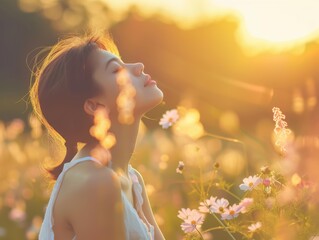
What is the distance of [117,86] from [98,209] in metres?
0.55

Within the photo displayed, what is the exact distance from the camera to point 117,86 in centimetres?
285

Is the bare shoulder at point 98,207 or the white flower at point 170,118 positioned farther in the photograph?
the white flower at point 170,118

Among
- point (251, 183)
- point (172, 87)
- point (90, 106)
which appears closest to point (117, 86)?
point (90, 106)

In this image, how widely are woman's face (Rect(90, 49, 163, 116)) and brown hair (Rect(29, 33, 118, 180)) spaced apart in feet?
0.11

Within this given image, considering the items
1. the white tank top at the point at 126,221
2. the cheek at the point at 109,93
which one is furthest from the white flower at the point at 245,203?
the cheek at the point at 109,93

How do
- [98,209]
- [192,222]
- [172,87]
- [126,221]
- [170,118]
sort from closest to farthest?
[98,209], [126,221], [192,222], [170,118], [172,87]

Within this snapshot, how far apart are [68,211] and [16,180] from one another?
11.9 feet

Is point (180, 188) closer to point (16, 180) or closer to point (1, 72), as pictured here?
point (16, 180)

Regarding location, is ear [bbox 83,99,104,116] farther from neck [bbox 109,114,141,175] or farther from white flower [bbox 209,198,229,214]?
white flower [bbox 209,198,229,214]

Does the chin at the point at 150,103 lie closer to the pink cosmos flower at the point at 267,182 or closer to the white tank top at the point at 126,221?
the white tank top at the point at 126,221

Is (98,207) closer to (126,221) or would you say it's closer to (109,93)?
(126,221)

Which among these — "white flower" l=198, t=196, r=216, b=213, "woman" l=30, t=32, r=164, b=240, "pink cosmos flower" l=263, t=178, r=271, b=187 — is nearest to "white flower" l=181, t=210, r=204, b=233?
"white flower" l=198, t=196, r=216, b=213

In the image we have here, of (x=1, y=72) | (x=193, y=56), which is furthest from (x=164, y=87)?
(x=1, y=72)

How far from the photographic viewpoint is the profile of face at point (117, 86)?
2832 millimetres
